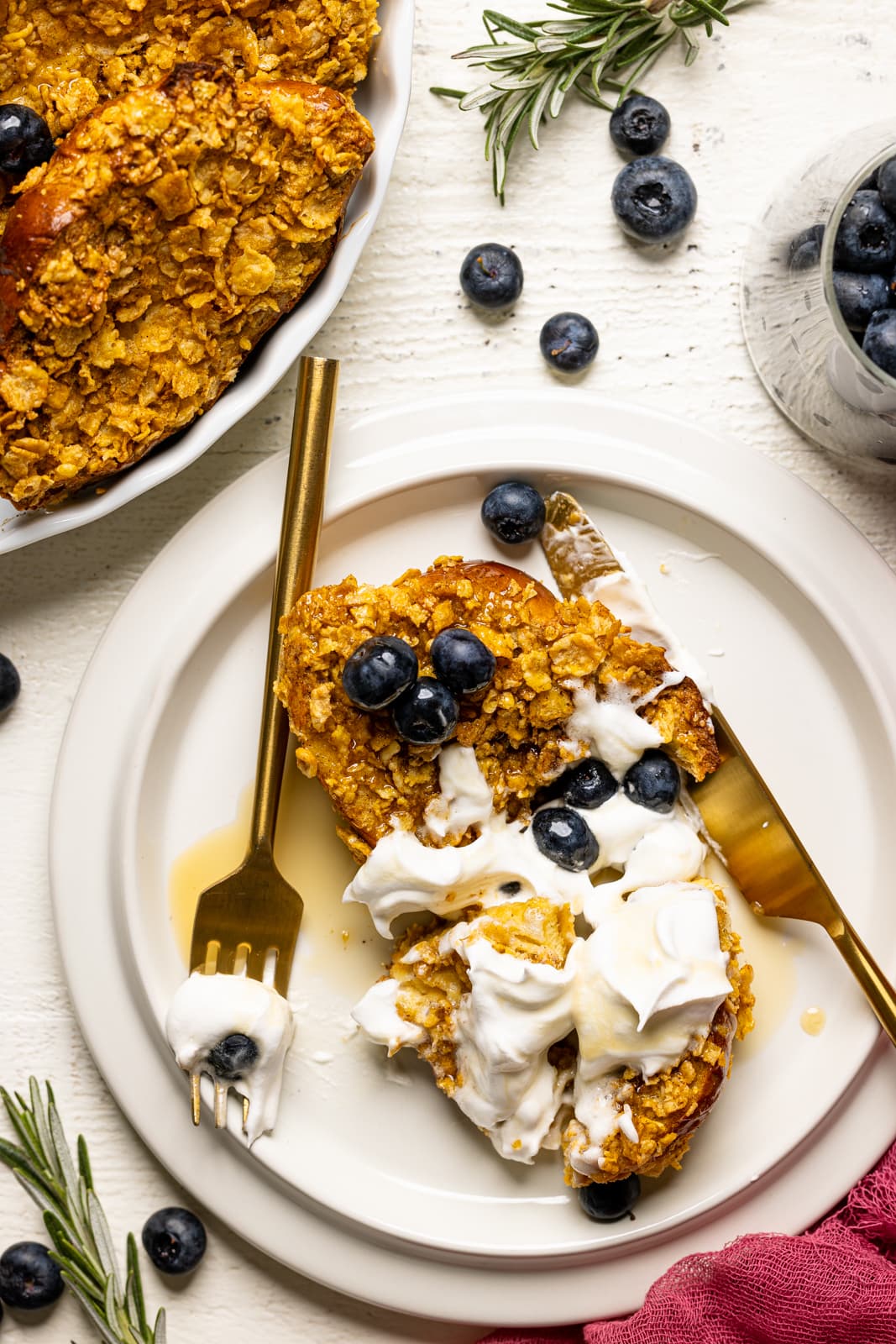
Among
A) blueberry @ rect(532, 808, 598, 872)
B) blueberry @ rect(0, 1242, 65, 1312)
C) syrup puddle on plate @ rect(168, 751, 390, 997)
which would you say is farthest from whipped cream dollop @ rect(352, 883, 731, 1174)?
blueberry @ rect(0, 1242, 65, 1312)

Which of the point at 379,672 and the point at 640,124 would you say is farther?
the point at 640,124

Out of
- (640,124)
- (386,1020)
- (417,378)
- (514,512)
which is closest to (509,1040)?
(386,1020)

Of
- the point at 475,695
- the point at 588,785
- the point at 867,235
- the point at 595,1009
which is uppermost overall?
the point at 867,235

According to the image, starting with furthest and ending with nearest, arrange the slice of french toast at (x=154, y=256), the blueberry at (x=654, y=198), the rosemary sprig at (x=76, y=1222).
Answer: the blueberry at (x=654, y=198) → the rosemary sprig at (x=76, y=1222) → the slice of french toast at (x=154, y=256)

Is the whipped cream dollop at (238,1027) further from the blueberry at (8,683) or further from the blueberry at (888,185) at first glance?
the blueberry at (888,185)

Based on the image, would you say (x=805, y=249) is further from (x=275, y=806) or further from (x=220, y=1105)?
(x=220, y=1105)

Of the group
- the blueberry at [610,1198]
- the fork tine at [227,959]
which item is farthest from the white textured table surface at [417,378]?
the blueberry at [610,1198]
